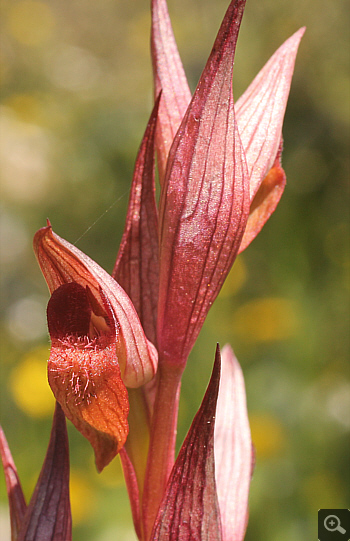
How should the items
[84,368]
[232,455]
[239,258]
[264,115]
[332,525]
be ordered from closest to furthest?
1. [84,368]
2. [264,115]
3. [232,455]
4. [332,525]
5. [239,258]

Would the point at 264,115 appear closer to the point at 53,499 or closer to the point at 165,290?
the point at 165,290

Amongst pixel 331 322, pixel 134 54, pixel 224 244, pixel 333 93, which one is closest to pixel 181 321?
pixel 224 244

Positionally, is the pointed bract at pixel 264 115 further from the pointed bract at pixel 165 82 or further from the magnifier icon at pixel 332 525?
the magnifier icon at pixel 332 525

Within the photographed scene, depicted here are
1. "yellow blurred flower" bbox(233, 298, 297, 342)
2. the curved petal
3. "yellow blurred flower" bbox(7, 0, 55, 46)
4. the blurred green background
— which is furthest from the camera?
"yellow blurred flower" bbox(7, 0, 55, 46)

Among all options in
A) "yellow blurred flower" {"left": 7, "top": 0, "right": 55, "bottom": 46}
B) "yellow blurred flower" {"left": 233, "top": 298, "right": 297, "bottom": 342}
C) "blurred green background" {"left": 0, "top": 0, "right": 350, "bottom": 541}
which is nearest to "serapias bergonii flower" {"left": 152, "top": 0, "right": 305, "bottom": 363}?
"blurred green background" {"left": 0, "top": 0, "right": 350, "bottom": 541}

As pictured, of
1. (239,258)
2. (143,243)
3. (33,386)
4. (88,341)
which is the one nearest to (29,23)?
(239,258)

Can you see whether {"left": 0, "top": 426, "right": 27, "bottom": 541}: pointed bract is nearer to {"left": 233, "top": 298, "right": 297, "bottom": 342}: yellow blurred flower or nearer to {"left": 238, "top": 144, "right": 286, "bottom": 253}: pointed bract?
{"left": 238, "top": 144, "right": 286, "bottom": 253}: pointed bract
